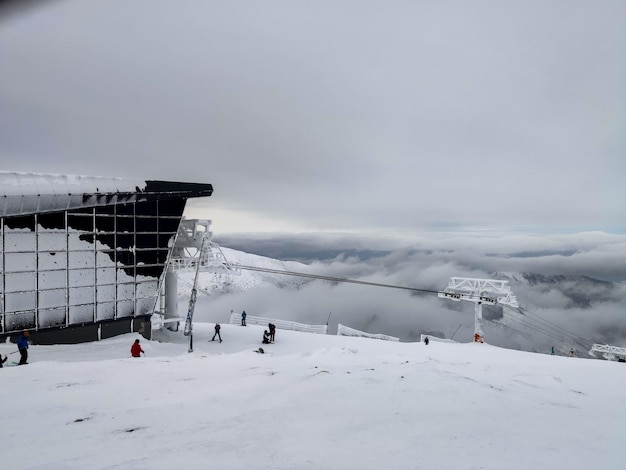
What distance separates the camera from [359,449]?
5215 mm

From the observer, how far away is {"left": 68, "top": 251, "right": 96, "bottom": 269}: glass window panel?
22.0 metres

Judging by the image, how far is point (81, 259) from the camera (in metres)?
22.3

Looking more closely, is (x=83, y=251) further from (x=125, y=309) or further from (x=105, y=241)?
(x=125, y=309)

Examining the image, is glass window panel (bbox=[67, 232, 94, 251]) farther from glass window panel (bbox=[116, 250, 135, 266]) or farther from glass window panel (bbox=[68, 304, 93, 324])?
glass window panel (bbox=[68, 304, 93, 324])

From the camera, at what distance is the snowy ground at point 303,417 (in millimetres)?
5043

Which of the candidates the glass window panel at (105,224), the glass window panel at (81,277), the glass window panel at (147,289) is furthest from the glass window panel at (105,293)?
the glass window panel at (105,224)

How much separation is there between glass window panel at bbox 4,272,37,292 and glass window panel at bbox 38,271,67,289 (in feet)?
1.11

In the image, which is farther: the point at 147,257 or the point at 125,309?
the point at 147,257

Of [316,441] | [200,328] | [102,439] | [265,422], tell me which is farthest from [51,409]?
[200,328]

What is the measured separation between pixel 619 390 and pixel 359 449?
8.96m

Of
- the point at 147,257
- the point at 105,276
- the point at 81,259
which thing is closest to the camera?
the point at 81,259

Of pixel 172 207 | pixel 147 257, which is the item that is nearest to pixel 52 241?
pixel 147 257

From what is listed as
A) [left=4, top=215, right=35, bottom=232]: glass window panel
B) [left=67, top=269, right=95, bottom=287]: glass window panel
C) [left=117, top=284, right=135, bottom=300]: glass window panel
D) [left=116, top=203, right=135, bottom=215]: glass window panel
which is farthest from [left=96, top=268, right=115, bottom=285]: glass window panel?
[left=4, top=215, right=35, bottom=232]: glass window panel

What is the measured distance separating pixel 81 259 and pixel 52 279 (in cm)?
189
